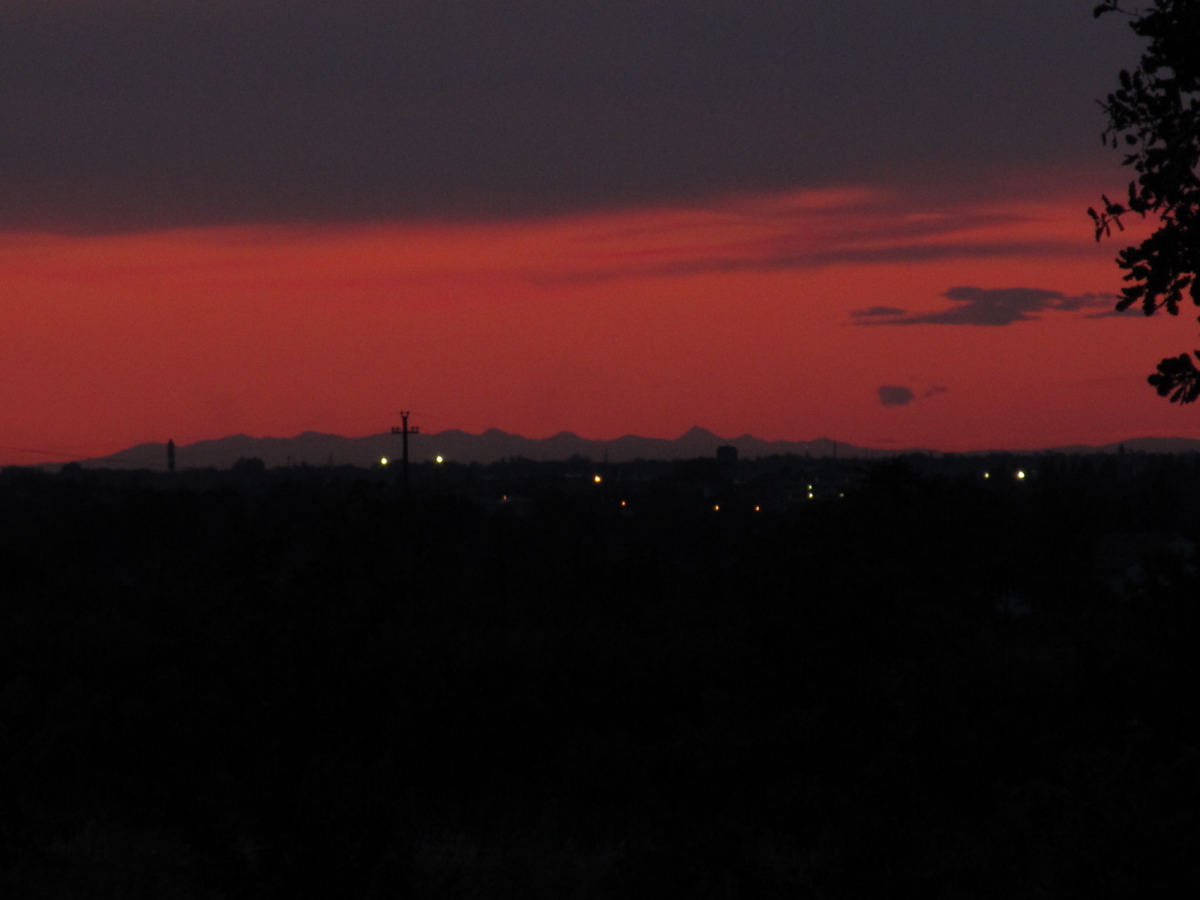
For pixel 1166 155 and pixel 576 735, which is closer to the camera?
pixel 1166 155

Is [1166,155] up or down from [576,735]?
up

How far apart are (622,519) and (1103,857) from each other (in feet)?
252

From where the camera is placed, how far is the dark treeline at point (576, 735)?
5.89 meters

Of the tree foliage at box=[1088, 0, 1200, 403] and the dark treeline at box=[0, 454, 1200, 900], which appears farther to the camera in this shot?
the dark treeline at box=[0, 454, 1200, 900]

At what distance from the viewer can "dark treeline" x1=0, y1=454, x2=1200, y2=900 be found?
19.3 feet

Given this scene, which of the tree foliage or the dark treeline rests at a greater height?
the tree foliage

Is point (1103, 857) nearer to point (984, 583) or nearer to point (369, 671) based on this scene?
point (369, 671)

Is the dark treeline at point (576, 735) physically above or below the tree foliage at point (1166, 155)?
below

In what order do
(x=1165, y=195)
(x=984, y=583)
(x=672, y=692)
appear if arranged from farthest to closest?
(x=984, y=583), (x=672, y=692), (x=1165, y=195)

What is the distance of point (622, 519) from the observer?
273ft

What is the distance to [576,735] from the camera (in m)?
18.1

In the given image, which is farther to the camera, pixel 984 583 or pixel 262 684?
pixel 984 583

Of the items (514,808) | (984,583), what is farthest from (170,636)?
(984,583)

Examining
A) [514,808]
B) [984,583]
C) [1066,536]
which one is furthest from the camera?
[1066,536]
